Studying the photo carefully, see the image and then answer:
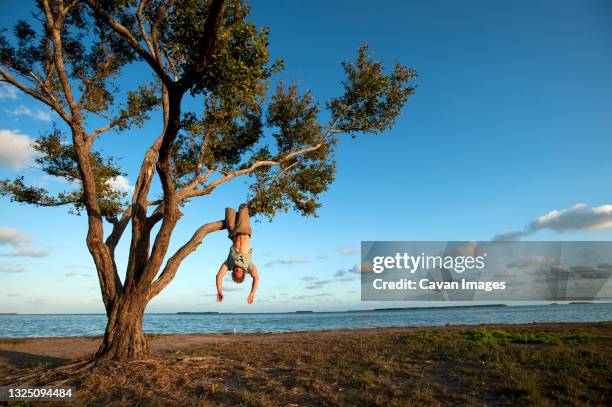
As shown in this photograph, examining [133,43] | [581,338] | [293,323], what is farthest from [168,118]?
[293,323]

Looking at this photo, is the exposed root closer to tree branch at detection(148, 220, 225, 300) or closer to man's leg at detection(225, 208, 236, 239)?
tree branch at detection(148, 220, 225, 300)

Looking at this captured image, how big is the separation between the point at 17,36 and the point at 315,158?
1218 centimetres

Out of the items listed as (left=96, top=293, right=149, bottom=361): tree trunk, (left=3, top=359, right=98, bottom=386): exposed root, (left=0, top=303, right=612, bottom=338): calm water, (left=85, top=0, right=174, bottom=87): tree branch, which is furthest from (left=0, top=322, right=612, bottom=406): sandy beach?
(left=0, top=303, right=612, bottom=338): calm water

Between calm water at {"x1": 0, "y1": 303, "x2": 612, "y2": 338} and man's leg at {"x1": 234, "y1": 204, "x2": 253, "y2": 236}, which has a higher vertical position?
man's leg at {"x1": 234, "y1": 204, "x2": 253, "y2": 236}

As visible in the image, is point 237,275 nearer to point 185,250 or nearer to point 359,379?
point 359,379

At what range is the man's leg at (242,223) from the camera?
30.0 feet

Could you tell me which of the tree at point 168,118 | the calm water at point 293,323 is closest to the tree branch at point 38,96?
the tree at point 168,118

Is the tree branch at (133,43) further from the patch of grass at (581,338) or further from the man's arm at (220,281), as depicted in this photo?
the patch of grass at (581,338)

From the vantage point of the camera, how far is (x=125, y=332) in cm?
1112

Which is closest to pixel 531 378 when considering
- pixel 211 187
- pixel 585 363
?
pixel 585 363

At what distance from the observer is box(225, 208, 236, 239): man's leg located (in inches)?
368

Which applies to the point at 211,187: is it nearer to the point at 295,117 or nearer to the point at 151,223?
the point at 151,223

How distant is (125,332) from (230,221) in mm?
4991

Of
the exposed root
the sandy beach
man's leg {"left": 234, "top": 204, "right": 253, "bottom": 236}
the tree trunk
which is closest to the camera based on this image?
the sandy beach
